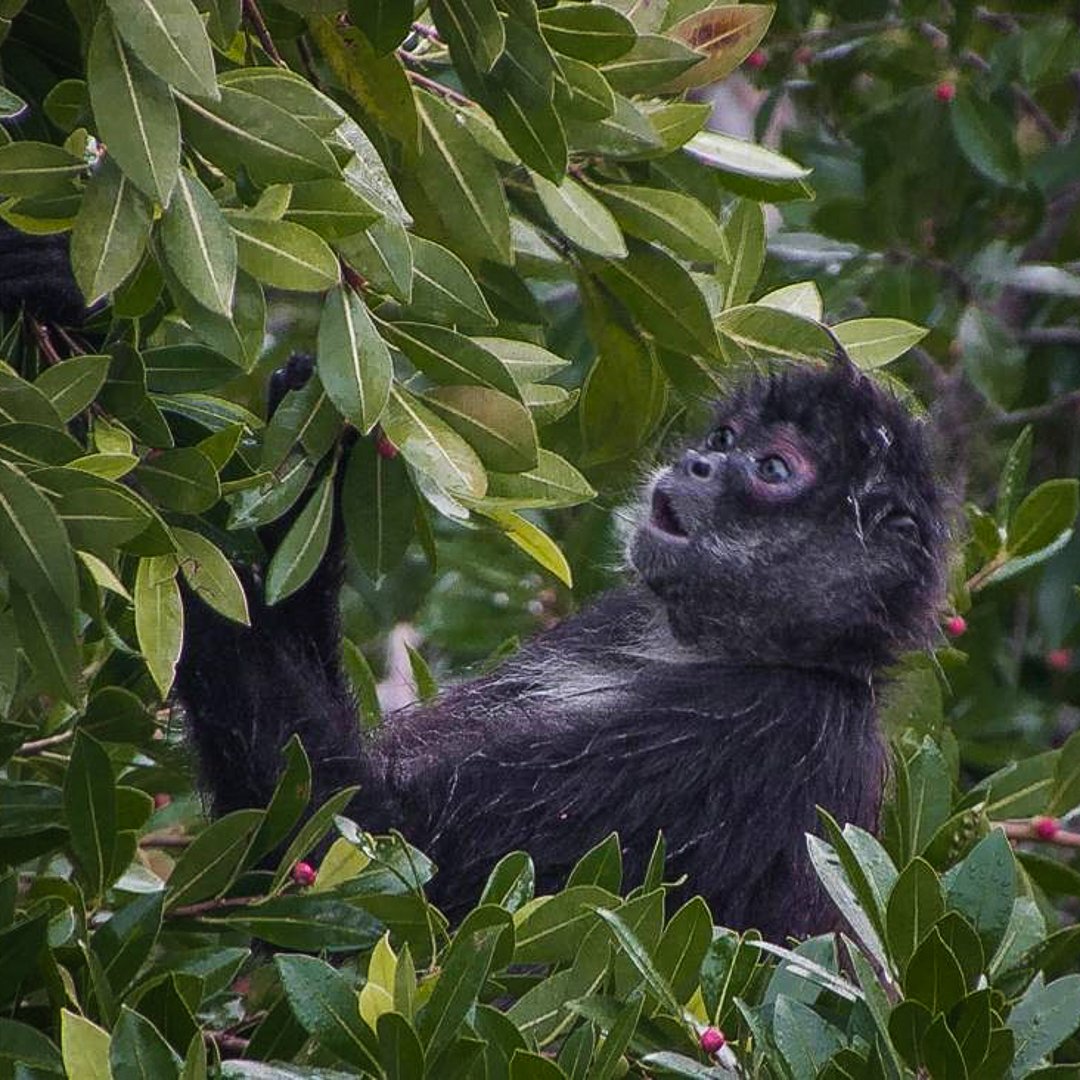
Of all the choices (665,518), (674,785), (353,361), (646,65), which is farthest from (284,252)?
(665,518)

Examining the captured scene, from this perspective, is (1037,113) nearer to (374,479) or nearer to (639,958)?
(374,479)

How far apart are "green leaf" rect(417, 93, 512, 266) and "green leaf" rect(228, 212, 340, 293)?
40cm

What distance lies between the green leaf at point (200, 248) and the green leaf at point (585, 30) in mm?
619

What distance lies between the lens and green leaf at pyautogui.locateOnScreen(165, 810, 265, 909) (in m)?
2.88

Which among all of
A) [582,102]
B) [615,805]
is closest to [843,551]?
[615,805]

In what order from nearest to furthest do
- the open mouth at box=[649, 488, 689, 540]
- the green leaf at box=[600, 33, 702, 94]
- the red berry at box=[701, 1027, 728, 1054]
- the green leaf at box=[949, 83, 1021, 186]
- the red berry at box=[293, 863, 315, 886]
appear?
1. the red berry at box=[701, 1027, 728, 1054]
2. the red berry at box=[293, 863, 315, 886]
3. the green leaf at box=[600, 33, 702, 94]
4. the open mouth at box=[649, 488, 689, 540]
5. the green leaf at box=[949, 83, 1021, 186]

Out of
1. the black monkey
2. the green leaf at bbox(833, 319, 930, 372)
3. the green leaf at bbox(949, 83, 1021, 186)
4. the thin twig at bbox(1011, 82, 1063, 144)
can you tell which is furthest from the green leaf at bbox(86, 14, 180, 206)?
the thin twig at bbox(1011, 82, 1063, 144)

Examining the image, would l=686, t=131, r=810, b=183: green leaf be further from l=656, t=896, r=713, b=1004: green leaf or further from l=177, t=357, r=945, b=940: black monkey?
l=656, t=896, r=713, b=1004: green leaf

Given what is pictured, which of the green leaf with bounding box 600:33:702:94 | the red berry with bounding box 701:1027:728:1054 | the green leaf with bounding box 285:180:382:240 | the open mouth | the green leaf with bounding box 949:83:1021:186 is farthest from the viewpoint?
the green leaf with bounding box 949:83:1021:186

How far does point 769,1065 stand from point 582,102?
122cm

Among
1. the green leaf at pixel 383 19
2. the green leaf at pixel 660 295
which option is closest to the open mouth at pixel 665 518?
the green leaf at pixel 660 295

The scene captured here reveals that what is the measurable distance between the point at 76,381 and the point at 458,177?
604 millimetres

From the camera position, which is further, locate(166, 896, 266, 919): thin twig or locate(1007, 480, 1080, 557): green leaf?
locate(1007, 480, 1080, 557): green leaf

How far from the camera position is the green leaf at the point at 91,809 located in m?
2.82
